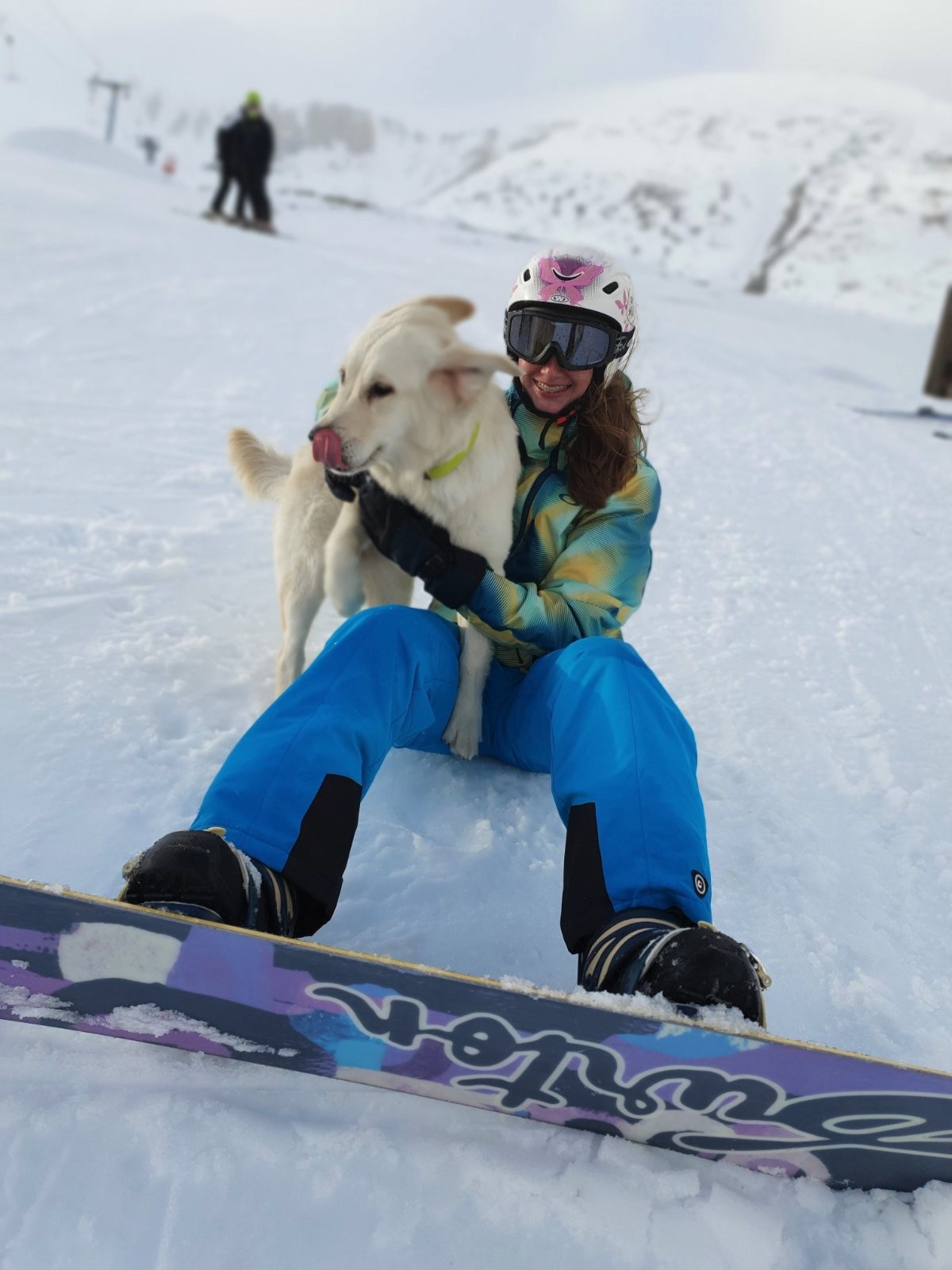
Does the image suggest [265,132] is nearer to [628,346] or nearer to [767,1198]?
[628,346]

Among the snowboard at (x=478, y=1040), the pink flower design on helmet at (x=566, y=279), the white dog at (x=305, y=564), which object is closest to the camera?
the snowboard at (x=478, y=1040)

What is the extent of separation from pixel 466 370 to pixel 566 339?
301 mm

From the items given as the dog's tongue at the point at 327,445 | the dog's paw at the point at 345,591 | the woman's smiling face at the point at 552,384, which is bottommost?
the dog's paw at the point at 345,591

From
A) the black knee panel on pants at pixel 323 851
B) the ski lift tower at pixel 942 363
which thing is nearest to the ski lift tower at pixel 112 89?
the ski lift tower at pixel 942 363

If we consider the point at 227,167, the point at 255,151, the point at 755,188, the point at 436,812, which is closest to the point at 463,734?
the point at 436,812

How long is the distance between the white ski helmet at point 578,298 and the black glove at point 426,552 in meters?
0.48

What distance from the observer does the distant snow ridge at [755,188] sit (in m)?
51.0

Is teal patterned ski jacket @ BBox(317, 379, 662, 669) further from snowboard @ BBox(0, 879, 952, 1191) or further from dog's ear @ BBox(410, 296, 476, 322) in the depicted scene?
snowboard @ BBox(0, 879, 952, 1191)

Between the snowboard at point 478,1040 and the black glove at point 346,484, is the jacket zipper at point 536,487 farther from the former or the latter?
the snowboard at point 478,1040

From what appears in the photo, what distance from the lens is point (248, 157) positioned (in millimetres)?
12219

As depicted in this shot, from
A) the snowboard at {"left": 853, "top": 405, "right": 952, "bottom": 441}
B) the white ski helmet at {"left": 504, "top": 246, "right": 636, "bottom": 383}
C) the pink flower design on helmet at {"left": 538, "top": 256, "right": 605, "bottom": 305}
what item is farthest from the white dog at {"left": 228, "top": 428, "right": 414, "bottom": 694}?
the snowboard at {"left": 853, "top": 405, "right": 952, "bottom": 441}

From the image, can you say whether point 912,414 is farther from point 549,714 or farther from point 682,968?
point 682,968

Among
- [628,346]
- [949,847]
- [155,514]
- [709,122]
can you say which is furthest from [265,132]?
[709,122]

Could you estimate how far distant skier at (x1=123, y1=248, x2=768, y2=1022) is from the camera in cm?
134
